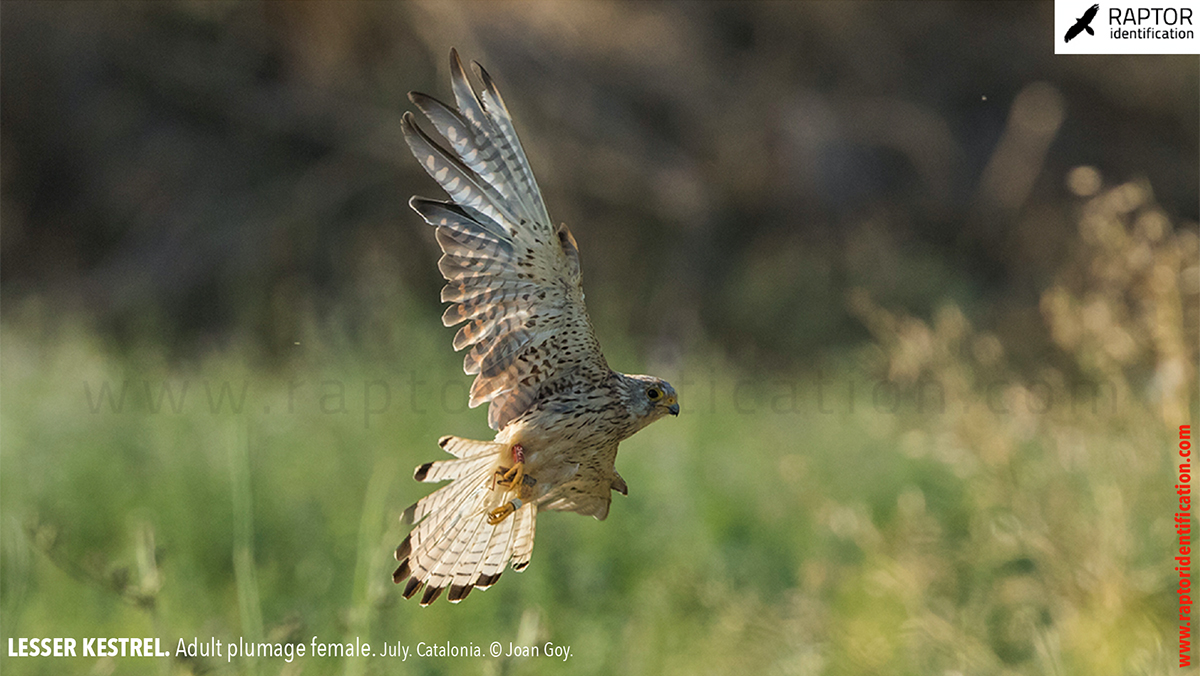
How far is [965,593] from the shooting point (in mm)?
4043

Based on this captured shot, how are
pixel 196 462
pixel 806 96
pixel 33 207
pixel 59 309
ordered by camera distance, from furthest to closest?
pixel 806 96 < pixel 33 207 < pixel 59 309 < pixel 196 462

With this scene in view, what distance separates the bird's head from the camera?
195cm

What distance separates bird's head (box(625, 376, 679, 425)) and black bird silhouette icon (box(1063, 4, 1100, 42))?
154 inches

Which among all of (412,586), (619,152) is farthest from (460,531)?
(619,152)

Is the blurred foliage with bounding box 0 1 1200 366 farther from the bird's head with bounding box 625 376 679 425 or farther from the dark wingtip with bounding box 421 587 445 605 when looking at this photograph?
the dark wingtip with bounding box 421 587 445 605

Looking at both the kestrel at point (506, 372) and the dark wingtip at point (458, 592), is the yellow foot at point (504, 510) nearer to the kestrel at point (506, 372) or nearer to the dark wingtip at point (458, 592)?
the kestrel at point (506, 372)

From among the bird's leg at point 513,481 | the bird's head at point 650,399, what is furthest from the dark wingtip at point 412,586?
the bird's head at point 650,399

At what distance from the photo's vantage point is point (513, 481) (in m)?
1.75

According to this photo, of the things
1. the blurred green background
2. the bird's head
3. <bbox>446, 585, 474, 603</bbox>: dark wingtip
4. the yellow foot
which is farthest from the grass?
the bird's head

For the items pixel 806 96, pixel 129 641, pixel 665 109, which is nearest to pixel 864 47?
pixel 806 96

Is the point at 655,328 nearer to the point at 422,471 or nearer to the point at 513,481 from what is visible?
the point at 422,471

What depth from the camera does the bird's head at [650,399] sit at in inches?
76.9

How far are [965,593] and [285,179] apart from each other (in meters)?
8.05

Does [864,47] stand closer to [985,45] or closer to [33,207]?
[985,45]
